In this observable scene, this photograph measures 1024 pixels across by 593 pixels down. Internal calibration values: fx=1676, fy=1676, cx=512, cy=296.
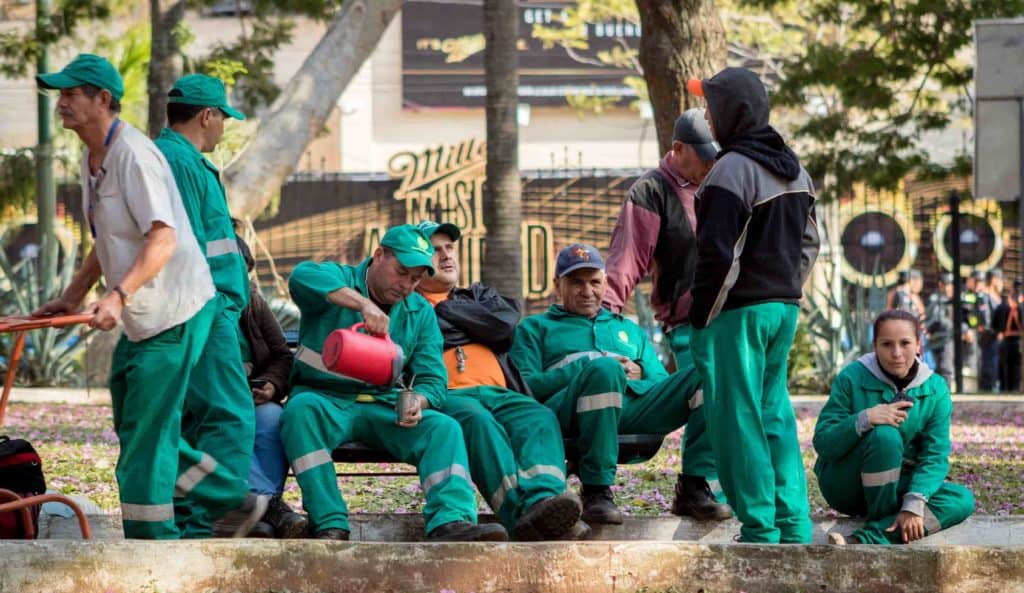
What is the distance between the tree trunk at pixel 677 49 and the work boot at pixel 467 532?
7453mm

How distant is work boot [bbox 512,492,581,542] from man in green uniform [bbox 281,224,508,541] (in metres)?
0.19

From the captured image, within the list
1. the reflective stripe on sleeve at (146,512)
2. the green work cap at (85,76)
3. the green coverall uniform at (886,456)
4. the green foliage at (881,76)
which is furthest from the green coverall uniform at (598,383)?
the green foliage at (881,76)

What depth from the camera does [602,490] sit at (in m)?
6.36

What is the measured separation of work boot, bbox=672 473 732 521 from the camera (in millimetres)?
6547

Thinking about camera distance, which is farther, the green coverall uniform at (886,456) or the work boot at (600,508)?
the work boot at (600,508)

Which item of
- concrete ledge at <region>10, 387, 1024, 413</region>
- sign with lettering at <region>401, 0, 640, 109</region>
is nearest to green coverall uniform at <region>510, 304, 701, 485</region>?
concrete ledge at <region>10, 387, 1024, 413</region>

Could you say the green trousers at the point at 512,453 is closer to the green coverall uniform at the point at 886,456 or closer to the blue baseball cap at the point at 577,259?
the blue baseball cap at the point at 577,259

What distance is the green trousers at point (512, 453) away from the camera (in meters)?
6.04

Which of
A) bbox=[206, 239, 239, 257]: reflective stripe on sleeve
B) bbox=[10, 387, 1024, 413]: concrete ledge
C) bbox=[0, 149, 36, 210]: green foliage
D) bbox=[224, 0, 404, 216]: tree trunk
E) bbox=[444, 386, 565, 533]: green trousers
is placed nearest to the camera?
bbox=[206, 239, 239, 257]: reflective stripe on sleeve

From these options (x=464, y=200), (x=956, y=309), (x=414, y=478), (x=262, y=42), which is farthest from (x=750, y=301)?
(x=464, y=200)

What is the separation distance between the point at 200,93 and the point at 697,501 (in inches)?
97.2

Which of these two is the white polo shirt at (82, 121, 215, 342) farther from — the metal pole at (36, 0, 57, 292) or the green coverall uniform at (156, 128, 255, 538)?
the metal pole at (36, 0, 57, 292)

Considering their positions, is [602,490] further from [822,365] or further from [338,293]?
[822,365]

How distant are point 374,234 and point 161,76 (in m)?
17.2
